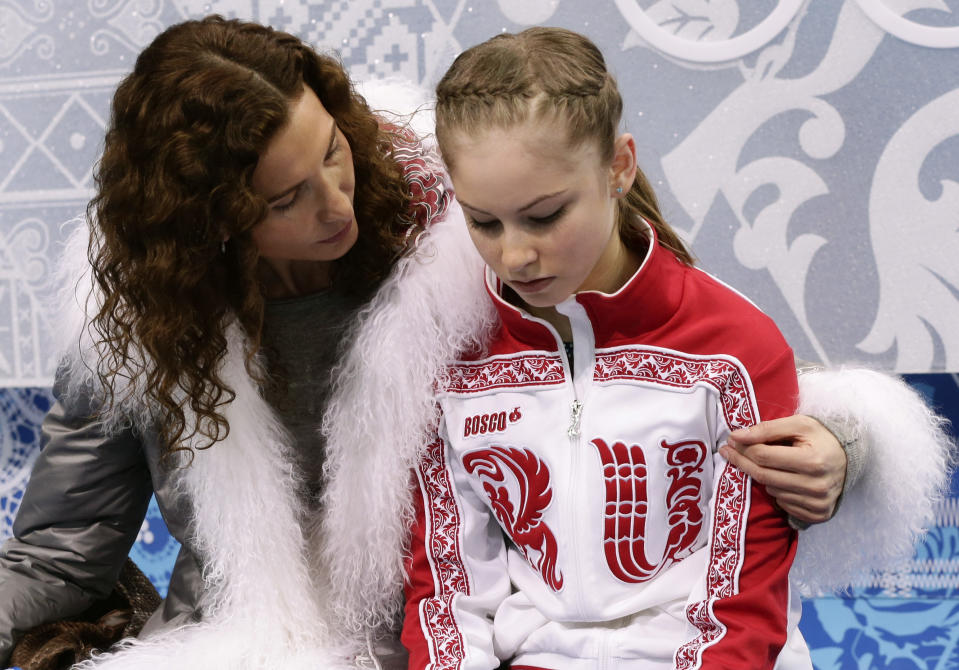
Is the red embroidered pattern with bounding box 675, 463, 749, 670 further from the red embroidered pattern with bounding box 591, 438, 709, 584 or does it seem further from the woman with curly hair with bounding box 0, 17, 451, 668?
the woman with curly hair with bounding box 0, 17, 451, 668

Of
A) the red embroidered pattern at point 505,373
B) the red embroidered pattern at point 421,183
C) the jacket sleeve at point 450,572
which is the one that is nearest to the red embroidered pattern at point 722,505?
the red embroidered pattern at point 505,373

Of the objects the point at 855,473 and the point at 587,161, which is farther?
the point at 855,473

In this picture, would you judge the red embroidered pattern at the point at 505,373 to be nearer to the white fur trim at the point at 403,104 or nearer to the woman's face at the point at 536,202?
A: the woman's face at the point at 536,202

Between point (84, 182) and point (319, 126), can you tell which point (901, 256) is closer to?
point (319, 126)

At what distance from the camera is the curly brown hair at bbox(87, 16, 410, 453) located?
0.97 meters

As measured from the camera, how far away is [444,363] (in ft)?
3.53

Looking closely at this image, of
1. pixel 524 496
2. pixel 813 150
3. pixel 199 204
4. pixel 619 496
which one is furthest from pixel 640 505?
pixel 813 150

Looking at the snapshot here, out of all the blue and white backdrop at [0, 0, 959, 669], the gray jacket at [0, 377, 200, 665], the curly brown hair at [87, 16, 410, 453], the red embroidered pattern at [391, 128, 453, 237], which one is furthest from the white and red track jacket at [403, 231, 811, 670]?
the blue and white backdrop at [0, 0, 959, 669]

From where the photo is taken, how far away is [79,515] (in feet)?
4.02

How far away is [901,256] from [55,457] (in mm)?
1434

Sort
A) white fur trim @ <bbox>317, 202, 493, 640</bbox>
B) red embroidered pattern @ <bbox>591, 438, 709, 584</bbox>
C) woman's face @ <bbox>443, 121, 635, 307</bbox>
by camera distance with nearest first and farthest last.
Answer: woman's face @ <bbox>443, 121, 635, 307</bbox>
red embroidered pattern @ <bbox>591, 438, 709, 584</bbox>
white fur trim @ <bbox>317, 202, 493, 640</bbox>

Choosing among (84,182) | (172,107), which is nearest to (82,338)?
(172,107)

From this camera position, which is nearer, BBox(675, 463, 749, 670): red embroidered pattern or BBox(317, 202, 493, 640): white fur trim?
BBox(675, 463, 749, 670): red embroidered pattern

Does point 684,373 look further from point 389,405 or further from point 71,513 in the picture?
point 71,513
